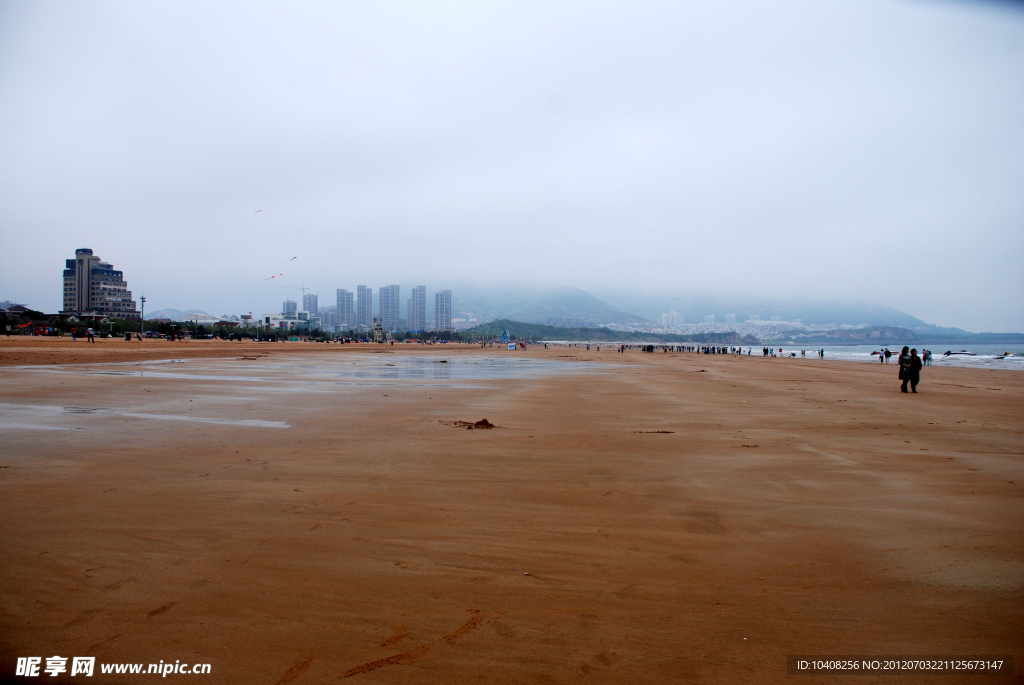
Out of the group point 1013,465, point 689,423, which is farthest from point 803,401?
point 1013,465

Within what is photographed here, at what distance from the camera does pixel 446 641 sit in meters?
2.81

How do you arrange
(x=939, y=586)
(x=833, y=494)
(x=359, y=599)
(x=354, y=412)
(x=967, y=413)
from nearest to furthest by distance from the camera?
(x=359, y=599) → (x=939, y=586) → (x=833, y=494) → (x=354, y=412) → (x=967, y=413)

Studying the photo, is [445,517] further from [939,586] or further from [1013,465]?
[1013,465]

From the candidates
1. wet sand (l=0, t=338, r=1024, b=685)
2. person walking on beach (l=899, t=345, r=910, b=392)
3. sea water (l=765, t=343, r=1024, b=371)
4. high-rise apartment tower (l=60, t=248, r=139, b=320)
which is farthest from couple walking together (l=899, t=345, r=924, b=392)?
high-rise apartment tower (l=60, t=248, r=139, b=320)

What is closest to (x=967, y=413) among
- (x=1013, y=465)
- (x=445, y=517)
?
(x=1013, y=465)

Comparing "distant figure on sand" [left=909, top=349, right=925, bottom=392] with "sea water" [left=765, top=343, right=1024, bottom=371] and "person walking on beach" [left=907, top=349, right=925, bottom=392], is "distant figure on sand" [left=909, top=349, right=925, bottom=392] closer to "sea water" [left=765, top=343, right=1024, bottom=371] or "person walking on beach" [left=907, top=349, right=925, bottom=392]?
"person walking on beach" [left=907, top=349, right=925, bottom=392]

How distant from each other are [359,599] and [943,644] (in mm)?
3259

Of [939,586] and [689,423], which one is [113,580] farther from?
[689,423]

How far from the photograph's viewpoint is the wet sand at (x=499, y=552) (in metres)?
2.78

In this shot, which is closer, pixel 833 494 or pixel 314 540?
pixel 314 540

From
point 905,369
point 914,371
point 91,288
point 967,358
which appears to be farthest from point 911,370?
point 91,288

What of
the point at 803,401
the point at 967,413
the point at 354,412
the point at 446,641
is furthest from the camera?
A: the point at 803,401

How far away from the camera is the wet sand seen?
2.78 meters

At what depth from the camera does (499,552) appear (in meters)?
3.99
